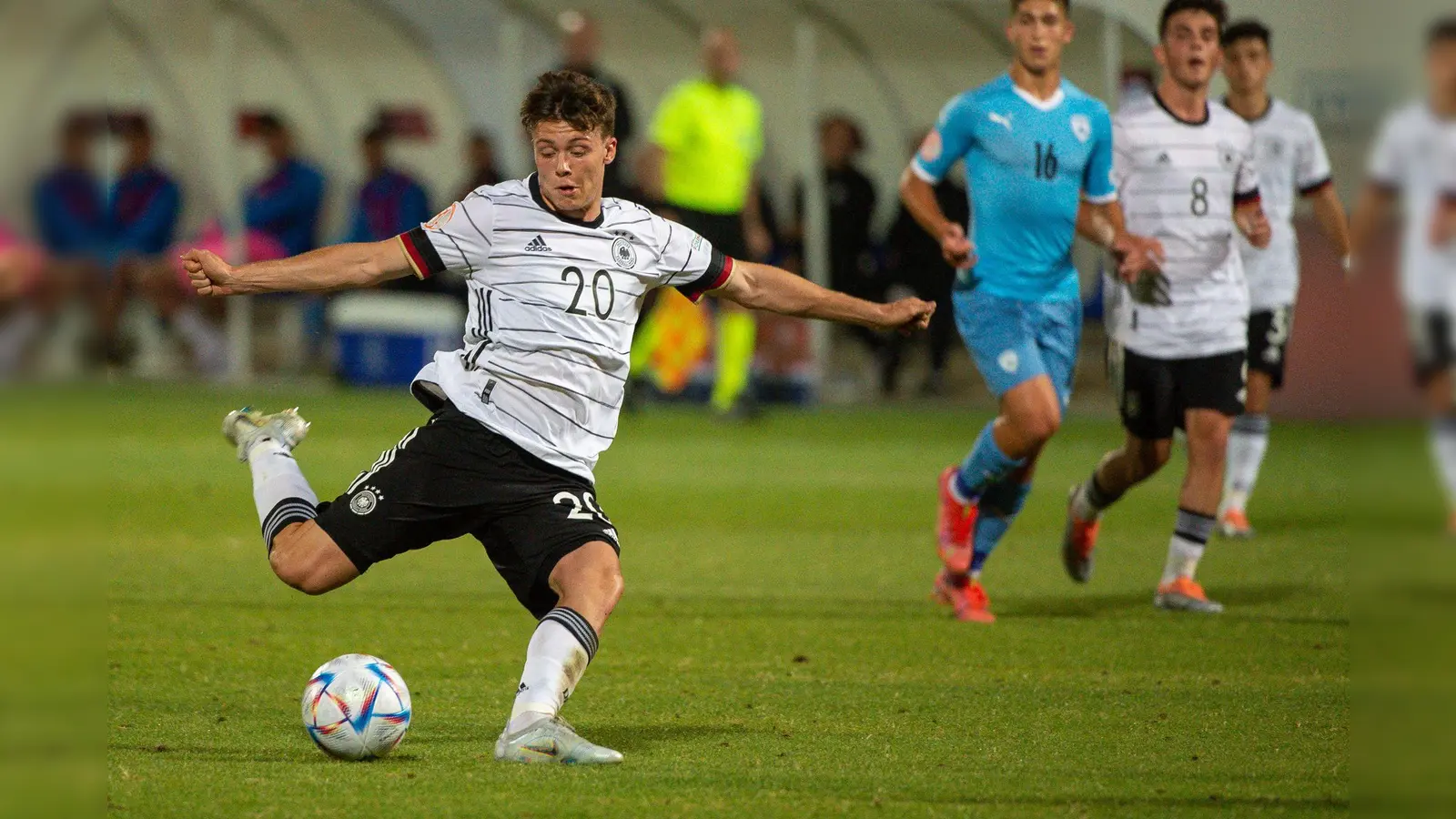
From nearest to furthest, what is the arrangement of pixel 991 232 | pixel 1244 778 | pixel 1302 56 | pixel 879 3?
1. pixel 1244 778
2. pixel 991 232
3. pixel 1302 56
4. pixel 879 3

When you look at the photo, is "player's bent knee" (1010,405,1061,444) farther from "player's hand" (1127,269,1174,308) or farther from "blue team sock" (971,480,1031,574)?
"player's hand" (1127,269,1174,308)

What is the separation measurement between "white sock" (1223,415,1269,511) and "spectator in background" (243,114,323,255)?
11983 millimetres

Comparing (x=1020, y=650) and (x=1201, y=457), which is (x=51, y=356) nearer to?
(x=1020, y=650)

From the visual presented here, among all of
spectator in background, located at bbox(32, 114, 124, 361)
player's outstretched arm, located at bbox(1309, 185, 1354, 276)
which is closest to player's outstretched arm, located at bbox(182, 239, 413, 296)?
spectator in background, located at bbox(32, 114, 124, 361)

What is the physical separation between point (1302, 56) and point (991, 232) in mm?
6643

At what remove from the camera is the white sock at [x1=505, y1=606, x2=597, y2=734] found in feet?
15.7

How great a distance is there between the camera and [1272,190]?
386 inches

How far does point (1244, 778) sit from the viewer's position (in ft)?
15.5

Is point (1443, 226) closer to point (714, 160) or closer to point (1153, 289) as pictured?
point (1153, 289)

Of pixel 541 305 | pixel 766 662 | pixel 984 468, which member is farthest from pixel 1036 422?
pixel 541 305

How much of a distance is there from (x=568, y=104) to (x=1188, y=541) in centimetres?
377

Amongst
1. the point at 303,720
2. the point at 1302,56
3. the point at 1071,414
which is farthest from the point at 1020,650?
the point at 1071,414

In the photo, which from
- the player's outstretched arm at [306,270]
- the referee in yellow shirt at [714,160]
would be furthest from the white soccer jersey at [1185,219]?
the referee in yellow shirt at [714,160]

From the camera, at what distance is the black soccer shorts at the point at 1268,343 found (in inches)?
388
